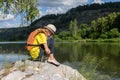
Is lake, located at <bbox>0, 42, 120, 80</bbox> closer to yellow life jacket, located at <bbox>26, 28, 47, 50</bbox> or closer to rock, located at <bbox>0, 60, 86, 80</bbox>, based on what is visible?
yellow life jacket, located at <bbox>26, 28, 47, 50</bbox>

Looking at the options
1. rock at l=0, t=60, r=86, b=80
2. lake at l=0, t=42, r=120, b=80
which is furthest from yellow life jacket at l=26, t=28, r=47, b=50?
rock at l=0, t=60, r=86, b=80

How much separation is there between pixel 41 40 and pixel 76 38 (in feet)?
590

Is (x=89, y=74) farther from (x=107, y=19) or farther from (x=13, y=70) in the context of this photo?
(x=107, y=19)

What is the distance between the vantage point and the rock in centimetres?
1041

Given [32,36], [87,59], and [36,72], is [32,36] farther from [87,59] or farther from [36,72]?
[87,59]

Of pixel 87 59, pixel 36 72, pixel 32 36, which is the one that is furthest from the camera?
pixel 87 59

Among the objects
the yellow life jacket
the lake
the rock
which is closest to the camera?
the rock

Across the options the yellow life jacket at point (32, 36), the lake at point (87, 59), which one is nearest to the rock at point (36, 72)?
the yellow life jacket at point (32, 36)

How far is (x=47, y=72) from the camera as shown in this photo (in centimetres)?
1088

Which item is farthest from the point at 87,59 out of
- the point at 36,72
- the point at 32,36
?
the point at 36,72

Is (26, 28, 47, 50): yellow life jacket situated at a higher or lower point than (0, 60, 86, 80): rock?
higher

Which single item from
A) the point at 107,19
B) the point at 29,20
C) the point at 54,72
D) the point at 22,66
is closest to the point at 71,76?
the point at 54,72

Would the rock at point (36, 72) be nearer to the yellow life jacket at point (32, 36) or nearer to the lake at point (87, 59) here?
the yellow life jacket at point (32, 36)

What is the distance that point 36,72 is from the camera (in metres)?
10.9
